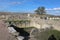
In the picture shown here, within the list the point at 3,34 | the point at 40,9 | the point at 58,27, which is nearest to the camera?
the point at 3,34

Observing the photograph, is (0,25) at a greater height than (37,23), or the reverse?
(0,25)

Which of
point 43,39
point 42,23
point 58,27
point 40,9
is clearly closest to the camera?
point 43,39

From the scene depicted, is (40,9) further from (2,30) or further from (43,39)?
(2,30)

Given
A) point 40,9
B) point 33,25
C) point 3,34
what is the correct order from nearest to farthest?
point 3,34
point 33,25
point 40,9

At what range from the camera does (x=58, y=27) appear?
64.2ft

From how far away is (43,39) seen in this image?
36.3 ft

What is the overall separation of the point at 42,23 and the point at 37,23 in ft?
4.39

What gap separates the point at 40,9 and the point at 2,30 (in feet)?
125

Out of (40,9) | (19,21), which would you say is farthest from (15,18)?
(40,9)

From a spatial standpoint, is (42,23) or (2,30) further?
(42,23)

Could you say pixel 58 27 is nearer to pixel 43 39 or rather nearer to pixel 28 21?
pixel 28 21

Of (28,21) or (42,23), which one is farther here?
(28,21)

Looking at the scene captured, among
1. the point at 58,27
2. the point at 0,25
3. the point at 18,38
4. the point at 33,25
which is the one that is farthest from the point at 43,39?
the point at 33,25

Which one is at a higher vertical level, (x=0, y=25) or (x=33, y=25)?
(x=0, y=25)
